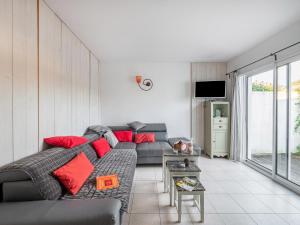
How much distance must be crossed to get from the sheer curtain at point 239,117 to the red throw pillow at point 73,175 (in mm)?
3666

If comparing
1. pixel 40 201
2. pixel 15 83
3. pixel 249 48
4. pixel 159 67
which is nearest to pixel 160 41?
pixel 159 67

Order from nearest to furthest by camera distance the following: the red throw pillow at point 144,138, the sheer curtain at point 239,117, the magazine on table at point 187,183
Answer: the magazine on table at point 187,183 < the sheer curtain at point 239,117 < the red throw pillow at point 144,138

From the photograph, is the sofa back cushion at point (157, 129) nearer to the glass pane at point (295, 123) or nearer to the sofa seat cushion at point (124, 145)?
the sofa seat cushion at point (124, 145)

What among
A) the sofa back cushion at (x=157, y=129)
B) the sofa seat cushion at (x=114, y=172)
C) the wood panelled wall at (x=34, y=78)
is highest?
the wood panelled wall at (x=34, y=78)

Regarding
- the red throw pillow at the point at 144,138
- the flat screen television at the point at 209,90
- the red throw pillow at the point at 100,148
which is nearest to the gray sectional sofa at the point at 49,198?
the red throw pillow at the point at 100,148

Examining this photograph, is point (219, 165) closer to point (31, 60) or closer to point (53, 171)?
point (53, 171)

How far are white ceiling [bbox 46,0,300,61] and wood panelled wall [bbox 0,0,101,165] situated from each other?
34cm

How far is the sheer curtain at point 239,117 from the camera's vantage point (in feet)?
14.3

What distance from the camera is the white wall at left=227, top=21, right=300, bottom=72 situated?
2.77 metres

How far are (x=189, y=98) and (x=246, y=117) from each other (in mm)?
1529

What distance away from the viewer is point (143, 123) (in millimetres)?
4965

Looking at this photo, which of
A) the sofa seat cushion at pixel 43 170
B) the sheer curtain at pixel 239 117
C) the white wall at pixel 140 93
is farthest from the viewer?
the white wall at pixel 140 93

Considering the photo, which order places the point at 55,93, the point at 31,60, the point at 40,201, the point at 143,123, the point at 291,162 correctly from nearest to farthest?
the point at 40,201 < the point at 31,60 < the point at 55,93 < the point at 291,162 < the point at 143,123

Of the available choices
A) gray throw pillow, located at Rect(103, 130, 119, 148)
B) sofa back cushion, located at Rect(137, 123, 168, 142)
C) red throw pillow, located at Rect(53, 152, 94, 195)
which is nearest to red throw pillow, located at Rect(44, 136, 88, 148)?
red throw pillow, located at Rect(53, 152, 94, 195)
